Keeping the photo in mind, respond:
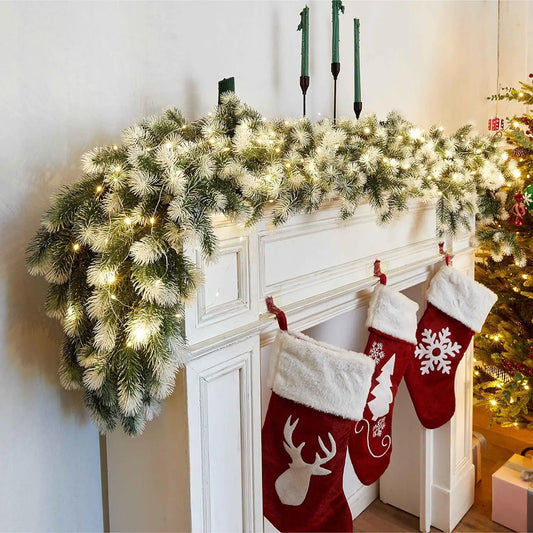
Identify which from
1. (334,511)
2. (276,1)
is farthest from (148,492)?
(276,1)

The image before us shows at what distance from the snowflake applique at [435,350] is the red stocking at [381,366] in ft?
0.75

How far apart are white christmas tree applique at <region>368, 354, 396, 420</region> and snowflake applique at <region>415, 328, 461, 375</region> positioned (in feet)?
0.95

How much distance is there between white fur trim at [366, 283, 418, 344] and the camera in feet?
4.90

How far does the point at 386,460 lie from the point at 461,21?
2203 millimetres

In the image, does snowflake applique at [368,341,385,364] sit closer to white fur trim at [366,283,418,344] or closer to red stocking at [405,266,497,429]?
white fur trim at [366,283,418,344]

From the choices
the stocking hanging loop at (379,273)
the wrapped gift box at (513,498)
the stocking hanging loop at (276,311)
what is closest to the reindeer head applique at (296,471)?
the stocking hanging loop at (276,311)

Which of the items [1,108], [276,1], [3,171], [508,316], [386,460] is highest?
[276,1]

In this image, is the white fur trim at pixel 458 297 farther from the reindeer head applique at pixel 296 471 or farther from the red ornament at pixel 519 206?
the reindeer head applique at pixel 296 471

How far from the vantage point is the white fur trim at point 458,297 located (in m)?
1.79

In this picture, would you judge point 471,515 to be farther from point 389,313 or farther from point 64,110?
point 64,110

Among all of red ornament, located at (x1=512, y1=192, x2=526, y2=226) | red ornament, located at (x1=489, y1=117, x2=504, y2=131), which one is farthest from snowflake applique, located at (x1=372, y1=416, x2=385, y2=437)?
red ornament, located at (x1=489, y1=117, x2=504, y2=131)

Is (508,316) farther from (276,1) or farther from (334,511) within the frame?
(276,1)

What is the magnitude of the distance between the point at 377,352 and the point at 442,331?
1.35ft

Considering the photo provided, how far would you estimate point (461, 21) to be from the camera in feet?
8.71
